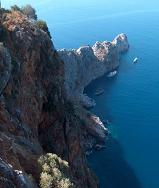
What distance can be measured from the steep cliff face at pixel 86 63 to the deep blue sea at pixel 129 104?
114 inches

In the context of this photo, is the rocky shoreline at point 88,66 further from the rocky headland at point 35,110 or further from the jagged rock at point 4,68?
the jagged rock at point 4,68

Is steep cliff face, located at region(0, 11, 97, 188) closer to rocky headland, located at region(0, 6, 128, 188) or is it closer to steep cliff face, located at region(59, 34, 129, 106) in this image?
rocky headland, located at region(0, 6, 128, 188)

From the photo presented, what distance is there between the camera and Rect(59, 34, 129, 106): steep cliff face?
107062 millimetres

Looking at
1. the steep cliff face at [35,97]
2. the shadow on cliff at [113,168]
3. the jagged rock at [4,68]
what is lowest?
the shadow on cliff at [113,168]

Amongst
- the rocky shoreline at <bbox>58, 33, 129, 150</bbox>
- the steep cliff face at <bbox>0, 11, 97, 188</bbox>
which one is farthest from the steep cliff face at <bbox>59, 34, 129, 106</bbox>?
the steep cliff face at <bbox>0, 11, 97, 188</bbox>

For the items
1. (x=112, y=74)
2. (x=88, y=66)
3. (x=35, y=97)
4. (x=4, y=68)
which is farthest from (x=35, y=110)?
(x=112, y=74)

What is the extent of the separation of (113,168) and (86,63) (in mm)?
54025

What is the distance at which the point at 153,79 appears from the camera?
386 ft

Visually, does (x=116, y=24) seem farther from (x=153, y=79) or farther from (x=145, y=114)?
(x=145, y=114)

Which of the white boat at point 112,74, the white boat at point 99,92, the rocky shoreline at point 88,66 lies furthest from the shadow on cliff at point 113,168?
the white boat at point 112,74

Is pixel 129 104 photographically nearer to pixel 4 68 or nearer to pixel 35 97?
pixel 35 97

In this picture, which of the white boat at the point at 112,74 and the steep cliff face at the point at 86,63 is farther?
the white boat at the point at 112,74

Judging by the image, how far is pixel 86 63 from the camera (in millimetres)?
121000

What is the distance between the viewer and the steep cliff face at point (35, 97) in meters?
28.7
